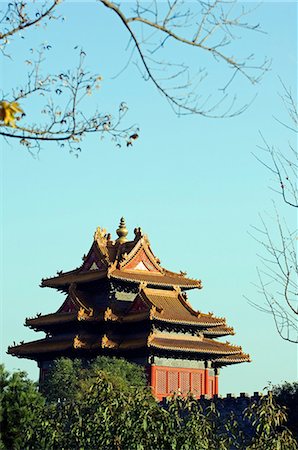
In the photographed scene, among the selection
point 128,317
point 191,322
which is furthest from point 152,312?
point 191,322

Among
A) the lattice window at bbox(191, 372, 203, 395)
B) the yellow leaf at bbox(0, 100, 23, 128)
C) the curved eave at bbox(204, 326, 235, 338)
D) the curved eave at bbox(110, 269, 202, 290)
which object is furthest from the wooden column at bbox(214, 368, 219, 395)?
the yellow leaf at bbox(0, 100, 23, 128)

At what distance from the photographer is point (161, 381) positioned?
4050 centimetres

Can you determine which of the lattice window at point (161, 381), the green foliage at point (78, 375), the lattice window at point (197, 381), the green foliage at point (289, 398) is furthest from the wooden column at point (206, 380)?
the green foliage at point (289, 398)

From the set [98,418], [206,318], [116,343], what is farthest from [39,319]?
[98,418]

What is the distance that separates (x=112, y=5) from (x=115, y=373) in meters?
30.1

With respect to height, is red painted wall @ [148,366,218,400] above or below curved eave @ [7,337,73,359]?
below

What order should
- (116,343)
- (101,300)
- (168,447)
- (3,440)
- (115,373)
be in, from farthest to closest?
(101,300) < (116,343) < (115,373) < (3,440) < (168,447)

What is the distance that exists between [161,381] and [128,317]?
3338 mm

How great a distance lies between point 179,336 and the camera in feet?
139

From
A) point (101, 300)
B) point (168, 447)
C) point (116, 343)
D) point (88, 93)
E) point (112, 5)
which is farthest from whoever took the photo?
point (101, 300)

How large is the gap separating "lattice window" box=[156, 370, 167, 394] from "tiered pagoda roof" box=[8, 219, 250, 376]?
89 centimetres

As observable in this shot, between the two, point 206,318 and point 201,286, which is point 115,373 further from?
point 201,286

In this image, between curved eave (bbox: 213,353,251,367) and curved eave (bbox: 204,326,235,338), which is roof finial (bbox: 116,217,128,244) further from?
curved eave (bbox: 213,353,251,367)

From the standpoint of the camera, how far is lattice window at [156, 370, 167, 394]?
131 ft
